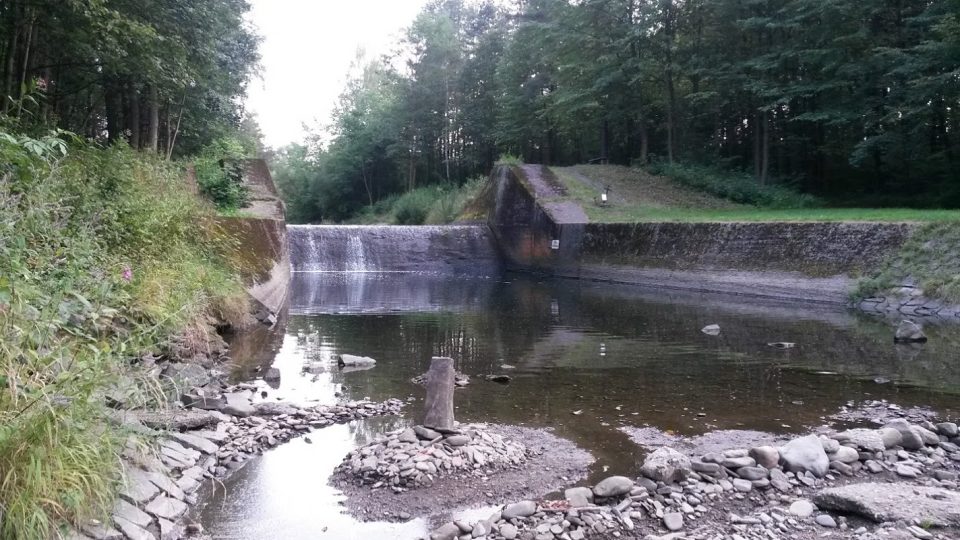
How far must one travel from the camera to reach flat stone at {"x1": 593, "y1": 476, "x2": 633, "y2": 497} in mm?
4461

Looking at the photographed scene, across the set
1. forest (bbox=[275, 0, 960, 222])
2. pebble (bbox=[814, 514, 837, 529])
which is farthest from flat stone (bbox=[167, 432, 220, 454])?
forest (bbox=[275, 0, 960, 222])

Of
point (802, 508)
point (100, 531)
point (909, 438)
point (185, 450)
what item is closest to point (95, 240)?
point (185, 450)

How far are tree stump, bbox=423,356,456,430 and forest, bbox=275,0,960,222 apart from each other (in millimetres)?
17014

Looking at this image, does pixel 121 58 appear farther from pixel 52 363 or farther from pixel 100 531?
pixel 100 531

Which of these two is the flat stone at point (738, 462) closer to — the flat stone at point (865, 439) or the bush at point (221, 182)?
the flat stone at point (865, 439)

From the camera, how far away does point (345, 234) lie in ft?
85.0

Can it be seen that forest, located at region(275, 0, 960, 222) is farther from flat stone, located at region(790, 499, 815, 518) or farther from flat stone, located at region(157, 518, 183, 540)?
flat stone, located at region(157, 518, 183, 540)

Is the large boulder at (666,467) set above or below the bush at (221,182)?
below

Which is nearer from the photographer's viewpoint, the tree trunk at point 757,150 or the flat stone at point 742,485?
the flat stone at point 742,485

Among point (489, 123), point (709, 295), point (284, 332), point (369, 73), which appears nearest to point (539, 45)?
point (489, 123)

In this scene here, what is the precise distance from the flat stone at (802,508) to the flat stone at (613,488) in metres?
0.97

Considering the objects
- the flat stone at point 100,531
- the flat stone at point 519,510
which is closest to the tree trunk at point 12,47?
the flat stone at point 100,531

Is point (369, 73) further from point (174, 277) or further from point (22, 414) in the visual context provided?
point (22, 414)

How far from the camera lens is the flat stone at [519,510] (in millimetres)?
4141
